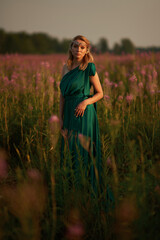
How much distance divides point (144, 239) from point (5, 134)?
2.20m

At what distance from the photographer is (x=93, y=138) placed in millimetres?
2189

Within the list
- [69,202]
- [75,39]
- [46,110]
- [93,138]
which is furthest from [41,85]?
[69,202]

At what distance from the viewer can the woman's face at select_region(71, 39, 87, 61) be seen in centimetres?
210

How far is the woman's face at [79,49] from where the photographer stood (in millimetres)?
2096

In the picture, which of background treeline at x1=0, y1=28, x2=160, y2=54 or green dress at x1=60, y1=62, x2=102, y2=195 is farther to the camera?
background treeline at x1=0, y1=28, x2=160, y2=54

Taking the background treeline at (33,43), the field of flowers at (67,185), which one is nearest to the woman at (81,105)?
the field of flowers at (67,185)

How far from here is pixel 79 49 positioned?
209 cm

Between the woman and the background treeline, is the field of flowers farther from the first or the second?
the background treeline

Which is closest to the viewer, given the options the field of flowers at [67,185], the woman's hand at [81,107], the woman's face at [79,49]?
the field of flowers at [67,185]

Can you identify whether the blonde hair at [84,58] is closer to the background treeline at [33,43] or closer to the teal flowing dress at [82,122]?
the teal flowing dress at [82,122]

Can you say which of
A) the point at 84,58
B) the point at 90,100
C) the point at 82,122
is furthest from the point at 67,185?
the point at 84,58

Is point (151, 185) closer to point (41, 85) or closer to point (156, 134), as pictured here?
point (156, 134)

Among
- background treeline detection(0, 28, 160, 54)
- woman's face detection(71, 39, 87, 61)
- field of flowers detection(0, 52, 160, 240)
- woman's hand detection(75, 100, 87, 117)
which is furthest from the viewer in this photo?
background treeline detection(0, 28, 160, 54)

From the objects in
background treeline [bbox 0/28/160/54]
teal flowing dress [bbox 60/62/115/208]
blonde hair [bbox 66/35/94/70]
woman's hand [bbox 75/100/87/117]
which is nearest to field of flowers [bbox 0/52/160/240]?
teal flowing dress [bbox 60/62/115/208]
